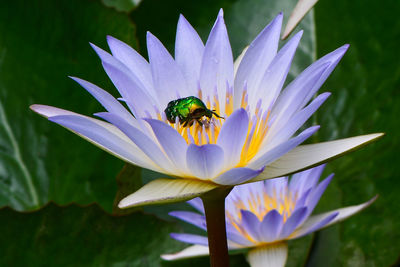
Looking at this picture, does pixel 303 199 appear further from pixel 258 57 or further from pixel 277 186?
pixel 258 57

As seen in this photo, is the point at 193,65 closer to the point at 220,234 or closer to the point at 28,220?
the point at 220,234

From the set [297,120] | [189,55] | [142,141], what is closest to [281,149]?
[297,120]

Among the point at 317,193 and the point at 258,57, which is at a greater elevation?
the point at 258,57

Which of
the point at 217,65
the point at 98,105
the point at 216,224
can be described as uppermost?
the point at 98,105

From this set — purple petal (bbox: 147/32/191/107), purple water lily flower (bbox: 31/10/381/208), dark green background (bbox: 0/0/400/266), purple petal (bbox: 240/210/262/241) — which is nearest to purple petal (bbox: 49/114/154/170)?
purple water lily flower (bbox: 31/10/381/208)

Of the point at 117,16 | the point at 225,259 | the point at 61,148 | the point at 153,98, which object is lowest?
the point at 225,259

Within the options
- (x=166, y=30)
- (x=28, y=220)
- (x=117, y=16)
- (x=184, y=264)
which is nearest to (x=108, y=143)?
(x=28, y=220)

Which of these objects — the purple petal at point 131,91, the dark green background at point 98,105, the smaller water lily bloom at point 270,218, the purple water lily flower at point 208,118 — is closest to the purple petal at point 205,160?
the purple water lily flower at point 208,118
